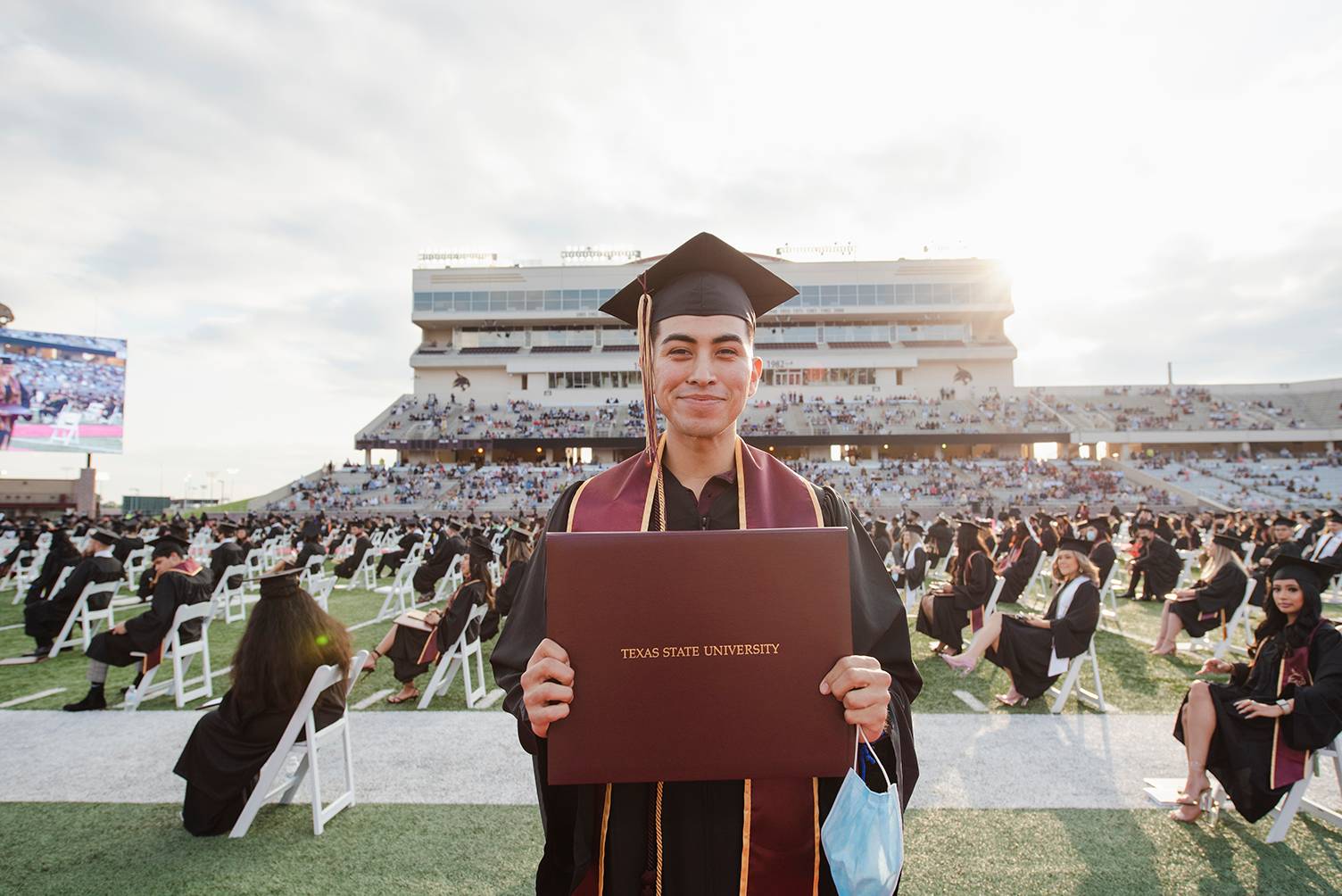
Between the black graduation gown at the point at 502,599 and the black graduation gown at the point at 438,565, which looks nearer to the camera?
the black graduation gown at the point at 502,599

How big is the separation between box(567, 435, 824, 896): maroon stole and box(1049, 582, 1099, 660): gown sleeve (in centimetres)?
555

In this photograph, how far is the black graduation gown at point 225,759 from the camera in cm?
398

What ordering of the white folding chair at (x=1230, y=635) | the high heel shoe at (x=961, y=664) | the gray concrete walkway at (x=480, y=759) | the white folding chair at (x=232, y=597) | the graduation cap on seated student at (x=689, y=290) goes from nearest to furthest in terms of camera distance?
the graduation cap on seated student at (x=689, y=290) < the gray concrete walkway at (x=480, y=759) < the high heel shoe at (x=961, y=664) < the white folding chair at (x=1230, y=635) < the white folding chair at (x=232, y=597)

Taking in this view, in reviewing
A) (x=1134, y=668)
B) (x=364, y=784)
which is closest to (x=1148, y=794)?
(x=1134, y=668)

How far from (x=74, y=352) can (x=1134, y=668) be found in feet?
147

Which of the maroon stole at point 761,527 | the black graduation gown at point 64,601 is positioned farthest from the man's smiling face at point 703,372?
the black graduation gown at point 64,601

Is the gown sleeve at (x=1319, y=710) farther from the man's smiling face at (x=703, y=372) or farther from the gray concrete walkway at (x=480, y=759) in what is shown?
the man's smiling face at (x=703, y=372)

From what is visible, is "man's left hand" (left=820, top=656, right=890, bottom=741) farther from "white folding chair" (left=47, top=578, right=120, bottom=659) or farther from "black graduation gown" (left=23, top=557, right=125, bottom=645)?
"black graduation gown" (left=23, top=557, right=125, bottom=645)

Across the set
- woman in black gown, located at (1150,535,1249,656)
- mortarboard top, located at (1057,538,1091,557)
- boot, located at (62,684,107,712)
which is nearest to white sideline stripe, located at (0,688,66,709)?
boot, located at (62,684,107,712)

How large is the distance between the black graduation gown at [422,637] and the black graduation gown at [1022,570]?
7179 mm

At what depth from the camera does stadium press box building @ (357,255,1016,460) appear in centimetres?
5844

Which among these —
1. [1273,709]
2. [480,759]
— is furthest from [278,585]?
[1273,709]

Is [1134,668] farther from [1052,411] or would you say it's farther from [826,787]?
[1052,411]

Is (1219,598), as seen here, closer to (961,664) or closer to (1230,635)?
(1230,635)
